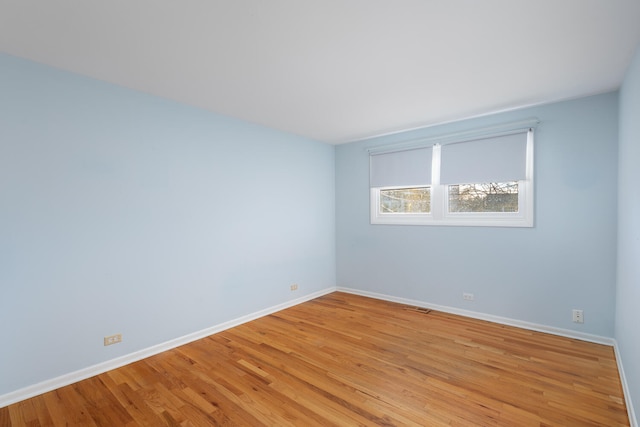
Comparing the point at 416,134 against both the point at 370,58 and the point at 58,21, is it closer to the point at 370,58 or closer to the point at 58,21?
the point at 370,58

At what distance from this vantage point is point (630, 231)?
209 cm

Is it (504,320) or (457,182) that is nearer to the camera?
(504,320)

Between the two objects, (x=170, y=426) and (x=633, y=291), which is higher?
(x=633, y=291)

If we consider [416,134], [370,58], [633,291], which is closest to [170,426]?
[370,58]

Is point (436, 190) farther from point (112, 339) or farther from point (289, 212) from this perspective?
point (112, 339)

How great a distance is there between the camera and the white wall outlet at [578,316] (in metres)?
2.97

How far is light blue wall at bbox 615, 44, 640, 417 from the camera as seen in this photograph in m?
1.83

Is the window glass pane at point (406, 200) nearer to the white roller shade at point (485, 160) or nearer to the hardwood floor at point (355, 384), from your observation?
the white roller shade at point (485, 160)

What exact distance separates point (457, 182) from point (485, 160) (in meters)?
0.40

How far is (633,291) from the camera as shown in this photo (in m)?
1.93

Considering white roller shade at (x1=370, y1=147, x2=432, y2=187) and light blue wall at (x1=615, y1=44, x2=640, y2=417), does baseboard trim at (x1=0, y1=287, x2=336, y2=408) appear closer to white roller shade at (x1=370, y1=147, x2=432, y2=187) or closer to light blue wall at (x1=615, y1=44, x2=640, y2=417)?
white roller shade at (x1=370, y1=147, x2=432, y2=187)

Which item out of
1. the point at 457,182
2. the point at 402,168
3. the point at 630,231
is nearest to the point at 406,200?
the point at 402,168

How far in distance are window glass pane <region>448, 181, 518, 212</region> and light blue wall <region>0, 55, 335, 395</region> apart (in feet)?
7.87

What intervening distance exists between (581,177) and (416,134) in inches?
72.9
